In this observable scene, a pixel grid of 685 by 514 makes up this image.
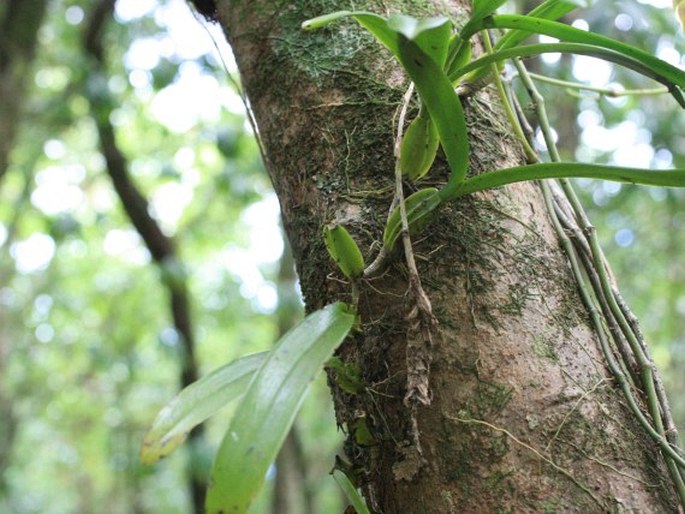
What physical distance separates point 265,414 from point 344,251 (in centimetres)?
17

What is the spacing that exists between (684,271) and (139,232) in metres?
3.29

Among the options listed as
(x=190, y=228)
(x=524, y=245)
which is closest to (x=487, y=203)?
(x=524, y=245)

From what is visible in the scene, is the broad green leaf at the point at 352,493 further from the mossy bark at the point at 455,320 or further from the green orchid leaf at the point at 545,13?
the green orchid leaf at the point at 545,13

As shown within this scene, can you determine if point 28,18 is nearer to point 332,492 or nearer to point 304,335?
point 304,335

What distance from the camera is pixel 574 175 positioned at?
1.83 ft

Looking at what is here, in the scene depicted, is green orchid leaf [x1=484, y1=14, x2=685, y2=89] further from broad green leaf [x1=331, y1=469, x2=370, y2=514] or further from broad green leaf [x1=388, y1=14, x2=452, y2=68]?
broad green leaf [x1=331, y1=469, x2=370, y2=514]

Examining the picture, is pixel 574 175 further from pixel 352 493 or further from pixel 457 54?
pixel 352 493

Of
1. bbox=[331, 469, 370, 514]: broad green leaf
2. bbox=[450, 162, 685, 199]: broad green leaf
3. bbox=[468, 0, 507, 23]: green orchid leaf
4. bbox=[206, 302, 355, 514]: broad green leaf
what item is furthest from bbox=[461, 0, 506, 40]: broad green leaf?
bbox=[331, 469, 370, 514]: broad green leaf

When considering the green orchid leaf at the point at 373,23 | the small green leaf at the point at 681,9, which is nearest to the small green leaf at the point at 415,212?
the green orchid leaf at the point at 373,23

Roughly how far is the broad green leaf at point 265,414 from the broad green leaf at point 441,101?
16 cm

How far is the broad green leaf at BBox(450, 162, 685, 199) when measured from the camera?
53 centimetres

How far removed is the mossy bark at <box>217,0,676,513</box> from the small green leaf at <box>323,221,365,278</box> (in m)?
0.02

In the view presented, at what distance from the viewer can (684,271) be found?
4.46 metres

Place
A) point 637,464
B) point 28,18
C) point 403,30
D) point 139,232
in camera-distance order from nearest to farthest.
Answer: point 403,30
point 637,464
point 28,18
point 139,232
